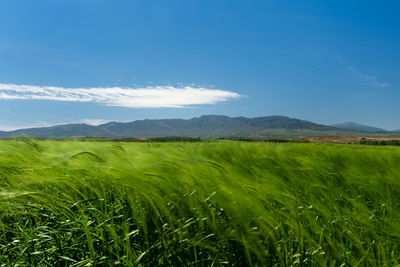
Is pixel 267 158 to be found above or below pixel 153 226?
above

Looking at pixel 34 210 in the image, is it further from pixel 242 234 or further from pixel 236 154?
pixel 236 154

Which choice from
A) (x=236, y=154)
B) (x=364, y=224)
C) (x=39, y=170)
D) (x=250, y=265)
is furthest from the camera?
(x=236, y=154)

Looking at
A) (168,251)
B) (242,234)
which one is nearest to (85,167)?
(168,251)

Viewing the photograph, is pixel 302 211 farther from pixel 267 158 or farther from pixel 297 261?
pixel 267 158

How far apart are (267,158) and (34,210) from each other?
2540mm

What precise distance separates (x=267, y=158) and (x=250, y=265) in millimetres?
2102

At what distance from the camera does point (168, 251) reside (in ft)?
3.97

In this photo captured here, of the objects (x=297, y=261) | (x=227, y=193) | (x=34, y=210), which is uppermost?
(x=227, y=193)

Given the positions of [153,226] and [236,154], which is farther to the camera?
[236,154]

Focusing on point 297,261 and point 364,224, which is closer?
point 297,261

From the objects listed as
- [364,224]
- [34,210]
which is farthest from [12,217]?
[364,224]

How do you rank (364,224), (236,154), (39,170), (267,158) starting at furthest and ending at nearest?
(236,154) → (267,158) → (39,170) → (364,224)

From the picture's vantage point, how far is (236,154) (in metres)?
3.55

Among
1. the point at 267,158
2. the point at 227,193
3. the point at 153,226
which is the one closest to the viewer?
the point at 227,193
